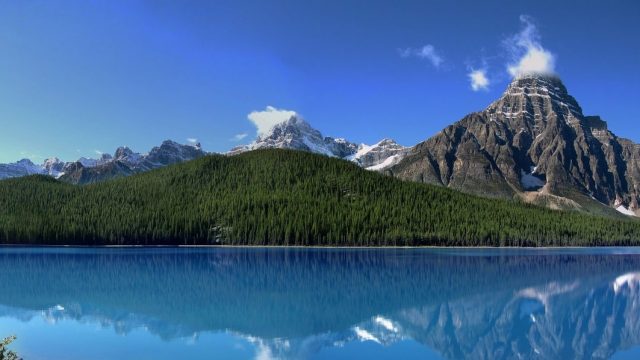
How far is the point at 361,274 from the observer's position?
81.2m

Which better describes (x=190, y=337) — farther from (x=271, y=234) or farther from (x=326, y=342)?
(x=271, y=234)

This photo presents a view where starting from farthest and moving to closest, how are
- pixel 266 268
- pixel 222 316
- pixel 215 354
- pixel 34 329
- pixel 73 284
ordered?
pixel 266 268
pixel 73 284
pixel 222 316
pixel 34 329
pixel 215 354

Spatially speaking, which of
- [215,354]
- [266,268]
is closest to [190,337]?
[215,354]

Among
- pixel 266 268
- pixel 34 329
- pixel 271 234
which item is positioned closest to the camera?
pixel 34 329

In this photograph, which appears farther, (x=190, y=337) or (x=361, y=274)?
(x=361, y=274)

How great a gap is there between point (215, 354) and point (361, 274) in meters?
49.1

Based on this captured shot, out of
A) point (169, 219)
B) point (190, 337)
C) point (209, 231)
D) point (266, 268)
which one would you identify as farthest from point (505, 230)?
point (190, 337)

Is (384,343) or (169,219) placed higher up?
(169,219)

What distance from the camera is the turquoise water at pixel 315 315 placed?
117 ft

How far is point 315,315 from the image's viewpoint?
46625mm

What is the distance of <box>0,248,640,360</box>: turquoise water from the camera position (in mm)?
35656

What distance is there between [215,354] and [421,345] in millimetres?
13898

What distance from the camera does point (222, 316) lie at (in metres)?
45.8

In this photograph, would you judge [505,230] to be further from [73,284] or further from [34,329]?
[34,329]
